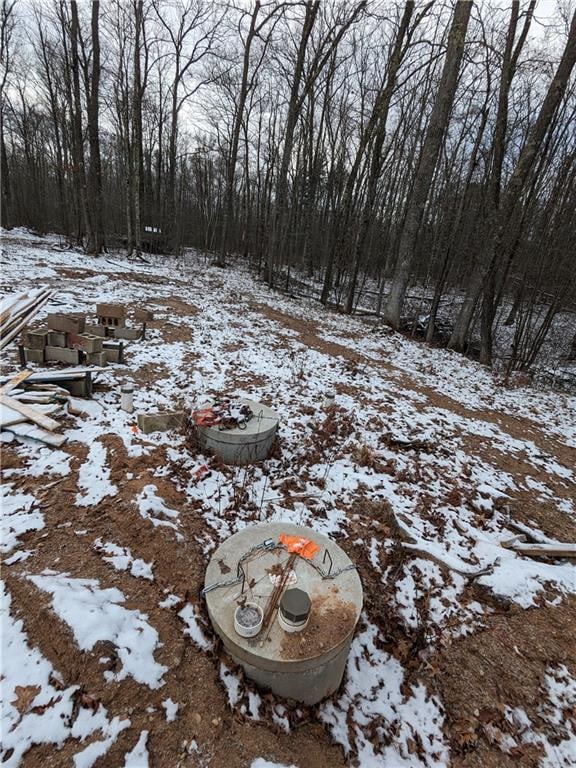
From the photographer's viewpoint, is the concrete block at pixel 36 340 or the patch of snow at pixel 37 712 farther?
the concrete block at pixel 36 340

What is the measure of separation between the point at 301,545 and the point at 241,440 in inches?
60.5

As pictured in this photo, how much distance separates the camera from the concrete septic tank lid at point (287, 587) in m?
2.14

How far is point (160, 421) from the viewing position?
4508 millimetres

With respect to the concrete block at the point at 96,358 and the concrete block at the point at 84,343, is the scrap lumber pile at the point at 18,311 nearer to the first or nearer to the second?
the concrete block at the point at 84,343

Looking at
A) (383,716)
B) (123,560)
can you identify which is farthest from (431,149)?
(383,716)

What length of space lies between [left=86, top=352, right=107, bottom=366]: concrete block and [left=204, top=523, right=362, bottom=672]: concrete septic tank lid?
406cm

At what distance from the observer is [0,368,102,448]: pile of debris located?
390 centimetres

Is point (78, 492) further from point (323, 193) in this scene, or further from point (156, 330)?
point (323, 193)

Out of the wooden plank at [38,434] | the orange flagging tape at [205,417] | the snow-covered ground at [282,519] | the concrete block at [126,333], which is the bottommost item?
the snow-covered ground at [282,519]

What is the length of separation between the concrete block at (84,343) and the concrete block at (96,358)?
6 centimetres

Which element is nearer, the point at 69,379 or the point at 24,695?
the point at 24,695

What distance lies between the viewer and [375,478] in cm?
436

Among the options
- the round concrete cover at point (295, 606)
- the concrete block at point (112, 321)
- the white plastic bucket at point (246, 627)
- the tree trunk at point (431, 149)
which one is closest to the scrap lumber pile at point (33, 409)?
the concrete block at point (112, 321)

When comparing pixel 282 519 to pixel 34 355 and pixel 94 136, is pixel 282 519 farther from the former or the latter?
pixel 94 136
